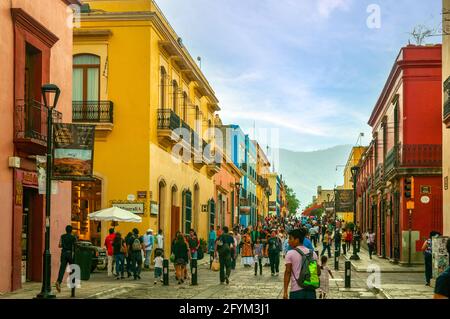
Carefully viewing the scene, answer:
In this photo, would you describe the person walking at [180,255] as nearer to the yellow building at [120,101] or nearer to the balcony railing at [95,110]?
the yellow building at [120,101]

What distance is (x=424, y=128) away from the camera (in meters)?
34.2

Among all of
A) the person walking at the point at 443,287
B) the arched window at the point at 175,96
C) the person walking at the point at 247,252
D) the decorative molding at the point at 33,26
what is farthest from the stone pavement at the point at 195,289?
the person walking at the point at 443,287

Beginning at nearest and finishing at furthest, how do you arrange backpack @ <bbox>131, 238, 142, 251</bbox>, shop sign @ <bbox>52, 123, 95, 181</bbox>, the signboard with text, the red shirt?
shop sign @ <bbox>52, 123, 95, 181</bbox> → backpack @ <bbox>131, 238, 142, 251</bbox> → the red shirt → the signboard with text

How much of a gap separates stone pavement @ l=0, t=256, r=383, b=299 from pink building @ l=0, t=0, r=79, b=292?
3.18 ft

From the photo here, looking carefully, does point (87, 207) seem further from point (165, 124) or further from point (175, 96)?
point (175, 96)

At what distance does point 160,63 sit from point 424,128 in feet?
37.6

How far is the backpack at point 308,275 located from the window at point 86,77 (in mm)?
21468

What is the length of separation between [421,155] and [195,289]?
1520 cm

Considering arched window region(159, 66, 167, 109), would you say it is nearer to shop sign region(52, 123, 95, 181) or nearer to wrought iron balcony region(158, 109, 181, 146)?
wrought iron balcony region(158, 109, 181, 146)

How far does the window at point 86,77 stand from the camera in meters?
31.4

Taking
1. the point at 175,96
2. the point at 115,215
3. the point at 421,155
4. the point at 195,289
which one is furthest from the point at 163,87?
the point at 195,289

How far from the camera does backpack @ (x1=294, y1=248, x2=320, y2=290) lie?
1108 centimetres

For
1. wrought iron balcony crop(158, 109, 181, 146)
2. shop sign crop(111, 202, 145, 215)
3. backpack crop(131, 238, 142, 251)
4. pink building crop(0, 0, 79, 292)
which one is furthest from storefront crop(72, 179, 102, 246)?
pink building crop(0, 0, 79, 292)
